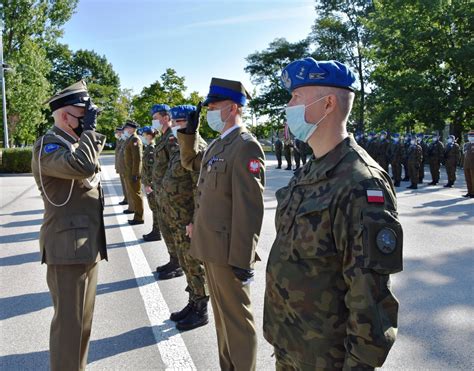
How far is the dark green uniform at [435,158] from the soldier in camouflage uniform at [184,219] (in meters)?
14.5

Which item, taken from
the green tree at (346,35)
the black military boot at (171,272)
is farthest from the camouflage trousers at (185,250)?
the green tree at (346,35)

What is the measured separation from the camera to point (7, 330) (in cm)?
407

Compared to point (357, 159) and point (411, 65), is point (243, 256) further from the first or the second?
point (411, 65)

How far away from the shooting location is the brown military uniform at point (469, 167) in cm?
1280

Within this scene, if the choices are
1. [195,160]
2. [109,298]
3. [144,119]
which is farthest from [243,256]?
[144,119]

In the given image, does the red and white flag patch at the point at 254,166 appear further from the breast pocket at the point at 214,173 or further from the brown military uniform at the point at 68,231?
the brown military uniform at the point at 68,231

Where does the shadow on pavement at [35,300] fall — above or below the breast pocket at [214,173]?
below

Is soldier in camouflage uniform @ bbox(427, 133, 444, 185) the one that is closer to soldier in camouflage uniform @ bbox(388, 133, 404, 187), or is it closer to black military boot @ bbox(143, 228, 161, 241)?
soldier in camouflage uniform @ bbox(388, 133, 404, 187)

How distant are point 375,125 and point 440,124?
4.26 m

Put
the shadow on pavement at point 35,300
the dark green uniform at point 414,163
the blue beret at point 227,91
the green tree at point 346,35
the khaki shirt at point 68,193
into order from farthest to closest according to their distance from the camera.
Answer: the green tree at point 346,35 < the dark green uniform at point 414,163 < the shadow on pavement at point 35,300 < the blue beret at point 227,91 < the khaki shirt at point 68,193

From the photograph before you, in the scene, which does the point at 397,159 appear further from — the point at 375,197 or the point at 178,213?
the point at 375,197

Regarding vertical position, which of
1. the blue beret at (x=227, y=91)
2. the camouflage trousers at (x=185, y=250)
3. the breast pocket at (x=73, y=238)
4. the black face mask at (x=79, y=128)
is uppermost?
the blue beret at (x=227, y=91)

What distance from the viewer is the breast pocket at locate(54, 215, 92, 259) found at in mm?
2801

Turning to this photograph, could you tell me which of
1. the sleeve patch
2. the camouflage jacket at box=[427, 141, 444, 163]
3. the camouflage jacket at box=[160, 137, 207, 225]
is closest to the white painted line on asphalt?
the camouflage jacket at box=[160, 137, 207, 225]
